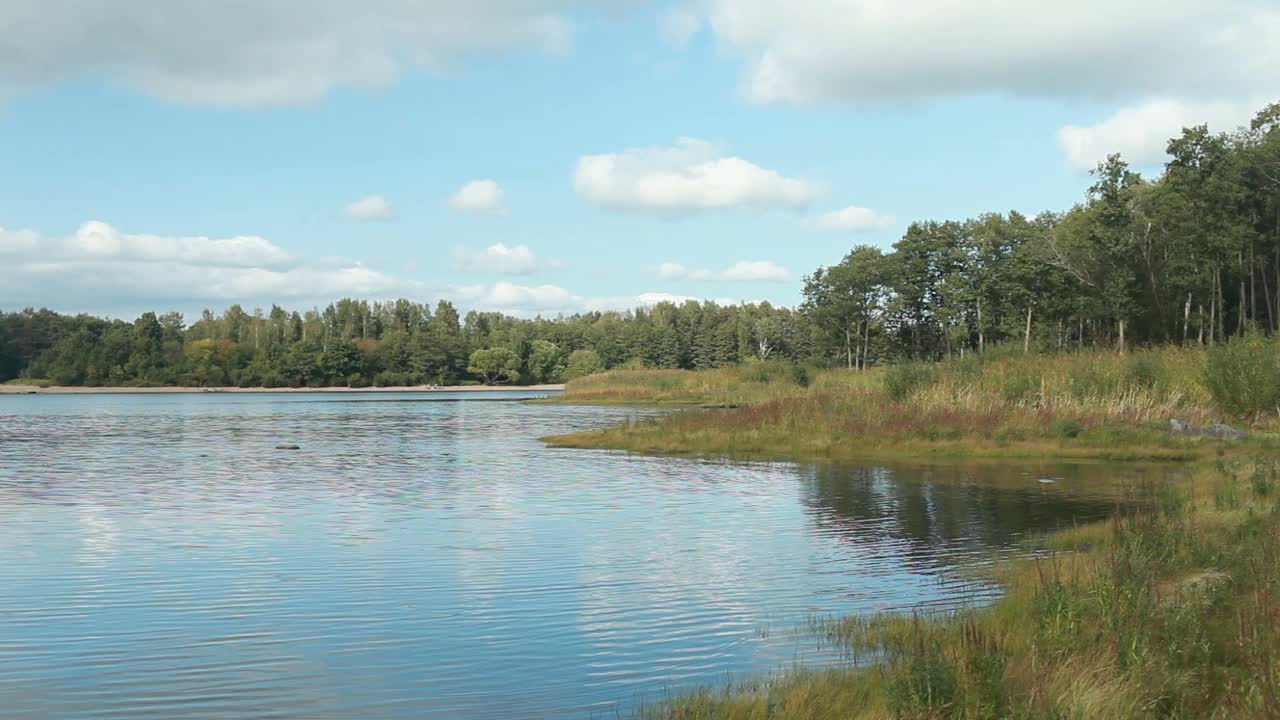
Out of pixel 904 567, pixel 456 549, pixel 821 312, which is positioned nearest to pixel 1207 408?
pixel 904 567

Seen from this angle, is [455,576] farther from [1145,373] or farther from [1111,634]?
[1145,373]

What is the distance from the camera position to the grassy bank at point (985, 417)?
125 ft

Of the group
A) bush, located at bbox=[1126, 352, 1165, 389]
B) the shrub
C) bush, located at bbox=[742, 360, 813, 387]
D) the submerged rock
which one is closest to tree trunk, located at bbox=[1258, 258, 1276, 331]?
bush, located at bbox=[1126, 352, 1165, 389]

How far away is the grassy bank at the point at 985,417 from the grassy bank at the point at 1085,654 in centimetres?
2423

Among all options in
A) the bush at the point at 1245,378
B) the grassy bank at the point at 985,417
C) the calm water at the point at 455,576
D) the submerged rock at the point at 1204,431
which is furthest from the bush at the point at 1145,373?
the calm water at the point at 455,576

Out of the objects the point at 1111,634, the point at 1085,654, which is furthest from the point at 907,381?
the point at 1085,654

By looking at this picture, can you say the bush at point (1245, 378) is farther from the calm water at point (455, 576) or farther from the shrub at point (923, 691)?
the shrub at point (923, 691)

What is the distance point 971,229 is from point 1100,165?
187ft

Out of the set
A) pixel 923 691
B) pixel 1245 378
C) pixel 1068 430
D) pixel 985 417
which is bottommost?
pixel 923 691

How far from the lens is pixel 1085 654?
9.91 meters

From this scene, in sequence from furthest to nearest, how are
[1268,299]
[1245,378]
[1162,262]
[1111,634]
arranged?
1. [1162,262]
2. [1268,299]
3. [1245,378]
4. [1111,634]

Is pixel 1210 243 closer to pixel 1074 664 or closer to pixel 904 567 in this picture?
pixel 904 567

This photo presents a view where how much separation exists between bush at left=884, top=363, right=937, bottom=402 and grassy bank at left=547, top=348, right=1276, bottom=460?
0.16ft

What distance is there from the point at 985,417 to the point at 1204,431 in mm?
7532
